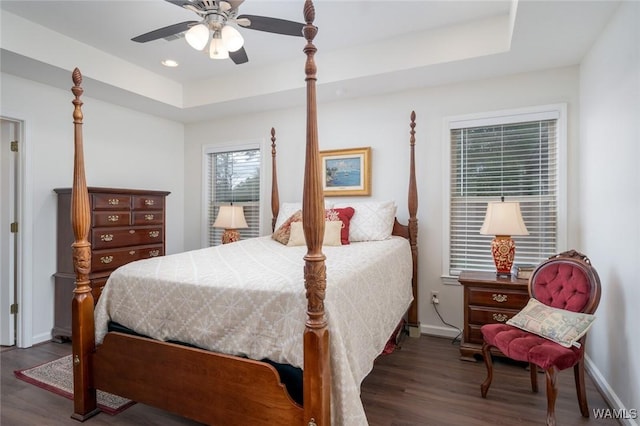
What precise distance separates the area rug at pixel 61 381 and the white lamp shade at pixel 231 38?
2.36 m

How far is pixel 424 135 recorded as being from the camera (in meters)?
3.45

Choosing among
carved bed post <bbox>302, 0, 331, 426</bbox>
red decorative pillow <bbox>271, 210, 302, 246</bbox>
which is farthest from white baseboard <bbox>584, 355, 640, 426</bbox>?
red decorative pillow <bbox>271, 210, 302, 246</bbox>

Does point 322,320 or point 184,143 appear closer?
point 322,320

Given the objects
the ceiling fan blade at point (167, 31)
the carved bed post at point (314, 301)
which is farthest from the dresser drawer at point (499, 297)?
the ceiling fan blade at point (167, 31)

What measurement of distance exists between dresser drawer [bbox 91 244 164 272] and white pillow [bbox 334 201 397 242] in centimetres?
227

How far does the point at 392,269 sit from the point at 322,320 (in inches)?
49.5

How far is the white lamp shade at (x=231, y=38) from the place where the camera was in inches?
81.6

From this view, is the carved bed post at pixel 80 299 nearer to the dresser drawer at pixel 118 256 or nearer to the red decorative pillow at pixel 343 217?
the dresser drawer at pixel 118 256

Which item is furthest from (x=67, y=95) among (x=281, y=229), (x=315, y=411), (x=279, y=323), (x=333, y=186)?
(x=315, y=411)

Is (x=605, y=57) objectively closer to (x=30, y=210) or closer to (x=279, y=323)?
(x=279, y=323)

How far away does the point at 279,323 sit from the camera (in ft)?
4.80

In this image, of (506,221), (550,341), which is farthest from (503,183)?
(550,341)

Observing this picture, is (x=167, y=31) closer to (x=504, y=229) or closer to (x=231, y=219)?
(x=231, y=219)

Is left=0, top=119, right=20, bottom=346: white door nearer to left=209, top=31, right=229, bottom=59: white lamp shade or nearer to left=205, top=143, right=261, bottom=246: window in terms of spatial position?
left=205, top=143, right=261, bottom=246: window
